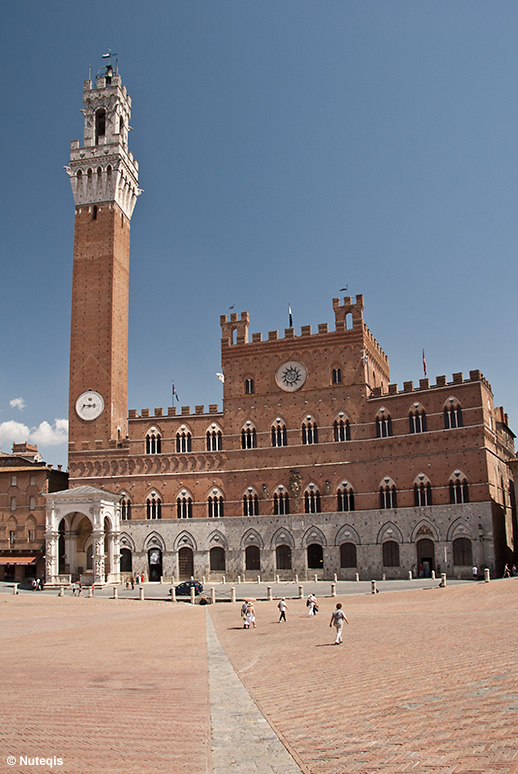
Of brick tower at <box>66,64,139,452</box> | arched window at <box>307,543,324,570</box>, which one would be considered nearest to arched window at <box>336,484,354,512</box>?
arched window at <box>307,543,324,570</box>

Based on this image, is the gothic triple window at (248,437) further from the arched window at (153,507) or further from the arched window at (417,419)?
the arched window at (417,419)

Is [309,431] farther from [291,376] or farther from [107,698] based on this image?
[107,698]

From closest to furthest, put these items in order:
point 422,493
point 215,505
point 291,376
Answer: point 422,493 < point 215,505 < point 291,376

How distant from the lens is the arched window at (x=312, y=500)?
49375 millimetres

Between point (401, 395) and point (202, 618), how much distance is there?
2351 centimetres

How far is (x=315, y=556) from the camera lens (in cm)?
4884

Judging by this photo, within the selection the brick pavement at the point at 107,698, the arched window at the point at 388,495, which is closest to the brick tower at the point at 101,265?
the arched window at the point at 388,495

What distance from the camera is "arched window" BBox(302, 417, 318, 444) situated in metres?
50.3

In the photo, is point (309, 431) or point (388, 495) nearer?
point (388, 495)

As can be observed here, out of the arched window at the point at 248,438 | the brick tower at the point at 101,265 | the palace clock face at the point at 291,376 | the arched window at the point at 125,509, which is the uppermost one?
the brick tower at the point at 101,265

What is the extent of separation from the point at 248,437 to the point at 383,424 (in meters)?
10.3

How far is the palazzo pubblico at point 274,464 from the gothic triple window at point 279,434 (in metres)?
0.08

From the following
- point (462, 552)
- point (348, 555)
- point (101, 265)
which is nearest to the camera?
point (462, 552)

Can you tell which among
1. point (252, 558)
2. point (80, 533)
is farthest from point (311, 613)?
point (80, 533)
